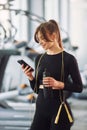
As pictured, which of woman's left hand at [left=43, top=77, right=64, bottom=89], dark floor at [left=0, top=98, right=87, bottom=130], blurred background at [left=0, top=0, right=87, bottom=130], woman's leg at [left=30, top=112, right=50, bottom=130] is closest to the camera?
woman's left hand at [left=43, top=77, right=64, bottom=89]

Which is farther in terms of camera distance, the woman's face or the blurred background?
the blurred background

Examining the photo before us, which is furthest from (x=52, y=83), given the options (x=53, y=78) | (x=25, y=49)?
(x=25, y=49)

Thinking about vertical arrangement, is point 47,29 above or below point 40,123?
above

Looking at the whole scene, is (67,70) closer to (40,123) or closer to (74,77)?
(74,77)

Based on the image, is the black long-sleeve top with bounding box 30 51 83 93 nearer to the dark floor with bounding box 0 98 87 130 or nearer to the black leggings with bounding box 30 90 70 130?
the black leggings with bounding box 30 90 70 130

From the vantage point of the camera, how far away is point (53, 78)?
5.49ft

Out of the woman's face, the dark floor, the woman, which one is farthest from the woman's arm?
the dark floor

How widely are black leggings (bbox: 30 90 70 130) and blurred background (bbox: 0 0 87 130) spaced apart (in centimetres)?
99

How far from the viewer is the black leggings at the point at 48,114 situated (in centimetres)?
168

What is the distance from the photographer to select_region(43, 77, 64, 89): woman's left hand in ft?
5.26

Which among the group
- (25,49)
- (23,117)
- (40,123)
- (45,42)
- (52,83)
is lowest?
(23,117)

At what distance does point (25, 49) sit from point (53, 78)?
3525 millimetres

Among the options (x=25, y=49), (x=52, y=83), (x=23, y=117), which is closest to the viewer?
(x=52, y=83)

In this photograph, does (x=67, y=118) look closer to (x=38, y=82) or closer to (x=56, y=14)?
(x=38, y=82)
